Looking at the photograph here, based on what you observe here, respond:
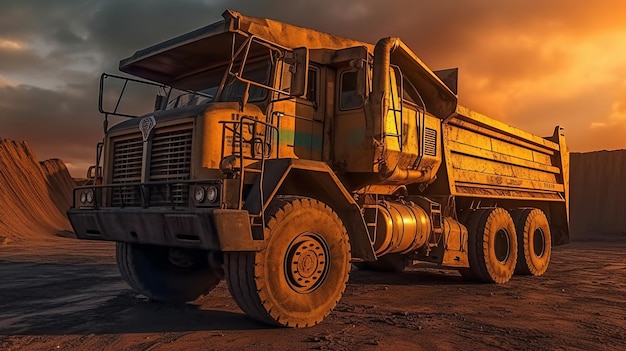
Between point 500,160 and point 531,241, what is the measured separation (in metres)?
1.76

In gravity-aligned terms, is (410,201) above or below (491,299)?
above

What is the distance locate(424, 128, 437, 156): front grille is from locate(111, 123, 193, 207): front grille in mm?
3893

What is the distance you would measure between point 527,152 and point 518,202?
1.11m

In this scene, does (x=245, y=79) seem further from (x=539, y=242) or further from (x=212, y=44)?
(x=539, y=242)

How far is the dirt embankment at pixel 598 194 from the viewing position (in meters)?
33.7

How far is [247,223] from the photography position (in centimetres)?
497

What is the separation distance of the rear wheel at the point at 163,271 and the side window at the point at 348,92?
2.56 metres

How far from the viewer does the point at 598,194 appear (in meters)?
36.5

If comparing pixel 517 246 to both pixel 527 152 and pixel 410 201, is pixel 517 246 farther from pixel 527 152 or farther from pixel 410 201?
pixel 410 201

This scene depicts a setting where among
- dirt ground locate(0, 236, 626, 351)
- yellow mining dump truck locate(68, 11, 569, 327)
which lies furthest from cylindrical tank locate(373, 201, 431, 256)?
dirt ground locate(0, 236, 626, 351)

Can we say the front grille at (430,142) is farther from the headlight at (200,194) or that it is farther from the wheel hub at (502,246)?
the headlight at (200,194)

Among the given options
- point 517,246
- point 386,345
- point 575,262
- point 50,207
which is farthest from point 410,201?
point 50,207

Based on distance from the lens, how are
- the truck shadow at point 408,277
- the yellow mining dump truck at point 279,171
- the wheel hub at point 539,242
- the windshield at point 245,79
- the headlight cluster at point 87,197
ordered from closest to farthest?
1. the yellow mining dump truck at point 279,171
2. the windshield at point 245,79
3. the headlight cluster at point 87,197
4. the truck shadow at point 408,277
5. the wheel hub at point 539,242

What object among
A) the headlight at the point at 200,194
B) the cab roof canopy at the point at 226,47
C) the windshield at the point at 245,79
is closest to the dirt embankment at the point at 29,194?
the cab roof canopy at the point at 226,47
